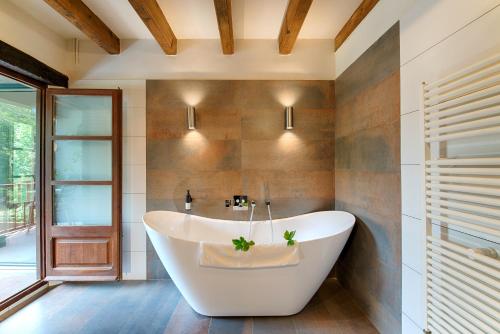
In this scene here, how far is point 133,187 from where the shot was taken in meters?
2.72

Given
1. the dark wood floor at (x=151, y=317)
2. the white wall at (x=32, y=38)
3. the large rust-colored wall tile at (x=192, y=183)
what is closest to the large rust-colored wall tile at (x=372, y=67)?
the large rust-colored wall tile at (x=192, y=183)

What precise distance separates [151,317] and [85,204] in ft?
4.88

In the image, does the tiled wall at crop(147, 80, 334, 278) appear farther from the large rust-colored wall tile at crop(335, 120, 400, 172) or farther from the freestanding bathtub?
the freestanding bathtub

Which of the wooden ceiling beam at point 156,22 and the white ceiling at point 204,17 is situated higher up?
the white ceiling at point 204,17

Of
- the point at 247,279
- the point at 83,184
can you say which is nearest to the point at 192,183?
the point at 83,184

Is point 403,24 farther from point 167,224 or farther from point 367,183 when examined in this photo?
point 167,224

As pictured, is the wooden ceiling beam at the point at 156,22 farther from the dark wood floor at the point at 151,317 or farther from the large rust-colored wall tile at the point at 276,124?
the dark wood floor at the point at 151,317

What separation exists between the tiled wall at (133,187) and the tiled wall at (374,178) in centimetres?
222

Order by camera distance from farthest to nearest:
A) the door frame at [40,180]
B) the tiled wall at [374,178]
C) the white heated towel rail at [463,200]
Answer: the door frame at [40,180], the tiled wall at [374,178], the white heated towel rail at [463,200]

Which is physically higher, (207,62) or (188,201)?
(207,62)

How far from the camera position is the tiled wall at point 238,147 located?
2.73 metres

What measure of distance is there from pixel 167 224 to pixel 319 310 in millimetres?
1671

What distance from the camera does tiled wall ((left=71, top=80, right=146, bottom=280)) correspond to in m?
2.71

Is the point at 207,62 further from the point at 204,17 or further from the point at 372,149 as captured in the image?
the point at 372,149
